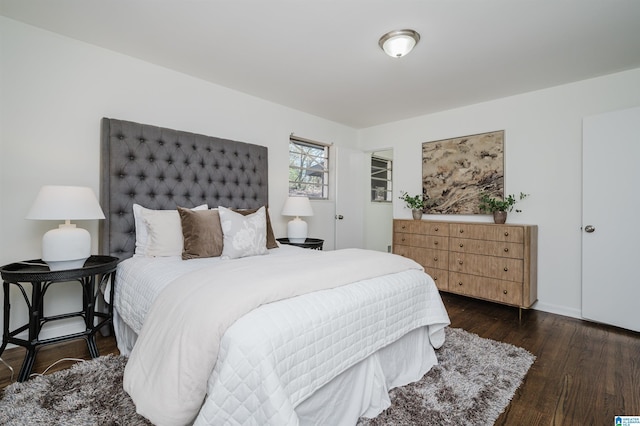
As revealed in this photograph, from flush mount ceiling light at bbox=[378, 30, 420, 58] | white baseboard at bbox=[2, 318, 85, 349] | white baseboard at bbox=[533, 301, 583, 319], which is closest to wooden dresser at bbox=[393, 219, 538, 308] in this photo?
white baseboard at bbox=[533, 301, 583, 319]

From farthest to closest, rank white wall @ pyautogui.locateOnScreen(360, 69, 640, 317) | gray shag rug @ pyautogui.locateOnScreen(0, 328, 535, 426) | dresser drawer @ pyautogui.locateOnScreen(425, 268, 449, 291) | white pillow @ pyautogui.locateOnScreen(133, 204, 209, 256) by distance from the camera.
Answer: dresser drawer @ pyautogui.locateOnScreen(425, 268, 449, 291) → white wall @ pyautogui.locateOnScreen(360, 69, 640, 317) → white pillow @ pyautogui.locateOnScreen(133, 204, 209, 256) → gray shag rug @ pyautogui.locateOnScreen(0, 328, 535, 426)

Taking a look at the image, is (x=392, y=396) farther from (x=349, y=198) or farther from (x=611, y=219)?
(x=349, y=198)

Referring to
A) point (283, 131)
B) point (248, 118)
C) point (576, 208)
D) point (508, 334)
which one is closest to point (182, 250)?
point (248, 118)

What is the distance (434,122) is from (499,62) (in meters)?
1.33

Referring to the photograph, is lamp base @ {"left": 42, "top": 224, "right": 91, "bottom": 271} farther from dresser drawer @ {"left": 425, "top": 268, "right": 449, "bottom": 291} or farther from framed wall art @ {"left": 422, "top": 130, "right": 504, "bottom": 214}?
framed wall art @ {"left": 422, "top": 130, "right": 504, "bottom": 214}

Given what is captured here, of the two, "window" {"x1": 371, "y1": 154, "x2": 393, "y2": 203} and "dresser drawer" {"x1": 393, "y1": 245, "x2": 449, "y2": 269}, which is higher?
"window" {"x1": 371, "y1": 154, "x2": 393, "y2": 203}

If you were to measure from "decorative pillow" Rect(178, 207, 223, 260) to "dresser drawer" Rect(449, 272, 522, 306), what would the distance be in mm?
2479

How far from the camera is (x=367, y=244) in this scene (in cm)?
483

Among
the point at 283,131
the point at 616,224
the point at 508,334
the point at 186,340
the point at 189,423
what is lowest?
the point at 508,334

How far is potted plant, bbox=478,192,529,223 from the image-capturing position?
3.06 meters

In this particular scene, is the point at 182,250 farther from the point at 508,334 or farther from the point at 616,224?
the point at 616,224

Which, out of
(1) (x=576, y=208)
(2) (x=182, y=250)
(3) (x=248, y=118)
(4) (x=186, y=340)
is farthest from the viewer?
(3) (x=248, y=118)

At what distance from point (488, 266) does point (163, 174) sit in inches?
125

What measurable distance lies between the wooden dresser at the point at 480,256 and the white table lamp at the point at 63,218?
3093 millimetres
